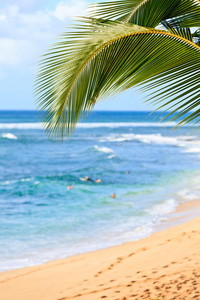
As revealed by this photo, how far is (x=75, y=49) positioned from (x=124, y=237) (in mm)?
6204

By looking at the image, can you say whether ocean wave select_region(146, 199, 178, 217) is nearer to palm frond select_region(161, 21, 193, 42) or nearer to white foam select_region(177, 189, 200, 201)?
white foam select_region(177, 189, 200, 201)

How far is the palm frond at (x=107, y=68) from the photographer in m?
2.44

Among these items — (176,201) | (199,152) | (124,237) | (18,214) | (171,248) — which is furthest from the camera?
(199,152)

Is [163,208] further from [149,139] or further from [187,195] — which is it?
[149,139]

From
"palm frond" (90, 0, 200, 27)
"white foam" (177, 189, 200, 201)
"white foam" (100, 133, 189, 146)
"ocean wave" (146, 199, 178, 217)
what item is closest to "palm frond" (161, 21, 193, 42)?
"palm frond" (90, 0, 200, 27)

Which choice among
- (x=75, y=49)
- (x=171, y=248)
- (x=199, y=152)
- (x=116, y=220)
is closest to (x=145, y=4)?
(x=75, y=49)

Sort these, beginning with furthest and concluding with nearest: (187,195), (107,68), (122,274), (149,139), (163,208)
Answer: (149,139), (187,195), (163,208), (122,274), (107,68)

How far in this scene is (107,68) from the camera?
2619 mm

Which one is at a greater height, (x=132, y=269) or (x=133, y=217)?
(x=132, y=269)

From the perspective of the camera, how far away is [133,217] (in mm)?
9773

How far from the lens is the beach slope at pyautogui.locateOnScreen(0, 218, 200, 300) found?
4.17 m

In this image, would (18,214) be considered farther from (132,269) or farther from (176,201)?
(132,269)

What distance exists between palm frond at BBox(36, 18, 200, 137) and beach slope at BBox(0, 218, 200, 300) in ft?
7.56

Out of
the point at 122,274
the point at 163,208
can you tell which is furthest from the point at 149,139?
the point at 122,274
